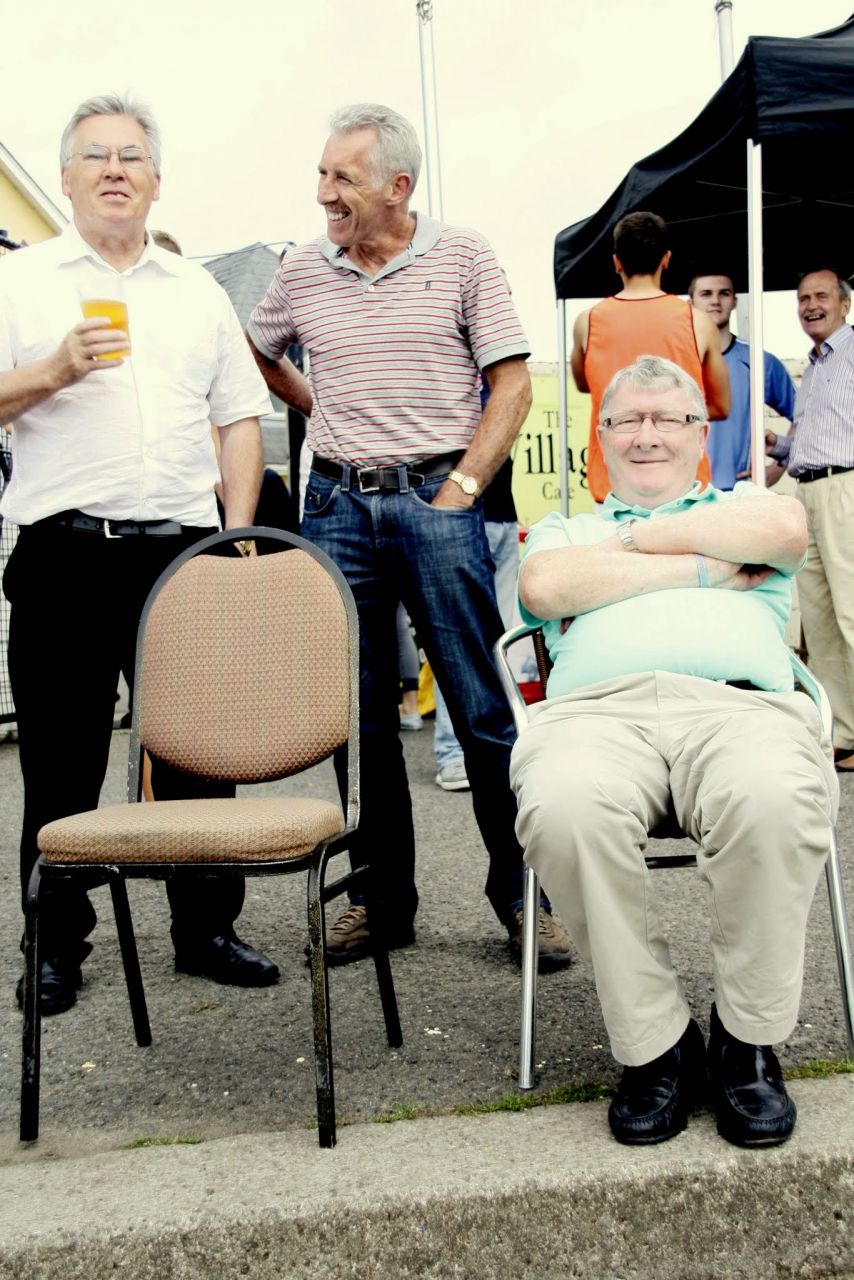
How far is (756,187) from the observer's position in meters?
4.69

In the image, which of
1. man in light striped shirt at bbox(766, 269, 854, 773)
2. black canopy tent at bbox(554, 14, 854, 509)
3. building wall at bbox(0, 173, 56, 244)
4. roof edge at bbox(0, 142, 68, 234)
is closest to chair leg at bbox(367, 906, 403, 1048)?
black canopy tent at bbox(554, 14, 854, 509)

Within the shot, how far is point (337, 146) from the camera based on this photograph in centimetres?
326

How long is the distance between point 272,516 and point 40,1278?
455 cm

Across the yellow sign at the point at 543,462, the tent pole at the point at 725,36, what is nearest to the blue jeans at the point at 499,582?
the yellow sign at the point at 543,462

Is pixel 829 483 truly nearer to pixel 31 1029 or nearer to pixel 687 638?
pixel 687 638

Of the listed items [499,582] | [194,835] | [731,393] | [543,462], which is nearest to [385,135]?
[194,835]

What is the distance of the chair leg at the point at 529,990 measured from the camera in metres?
2.36

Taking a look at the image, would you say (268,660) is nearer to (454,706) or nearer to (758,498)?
(454,706)

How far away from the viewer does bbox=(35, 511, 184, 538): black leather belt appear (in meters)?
3.08

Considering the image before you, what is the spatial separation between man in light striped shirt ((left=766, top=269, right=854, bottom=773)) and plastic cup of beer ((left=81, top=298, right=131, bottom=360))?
3.92 m

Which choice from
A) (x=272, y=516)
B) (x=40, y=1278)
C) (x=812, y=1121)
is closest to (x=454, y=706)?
(x=812, y=1121)

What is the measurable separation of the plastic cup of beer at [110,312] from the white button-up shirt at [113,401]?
7.7 inches

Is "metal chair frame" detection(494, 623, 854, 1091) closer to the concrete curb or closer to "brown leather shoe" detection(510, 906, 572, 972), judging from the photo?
the concrete curb

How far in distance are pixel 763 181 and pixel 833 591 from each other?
2.16 meters
